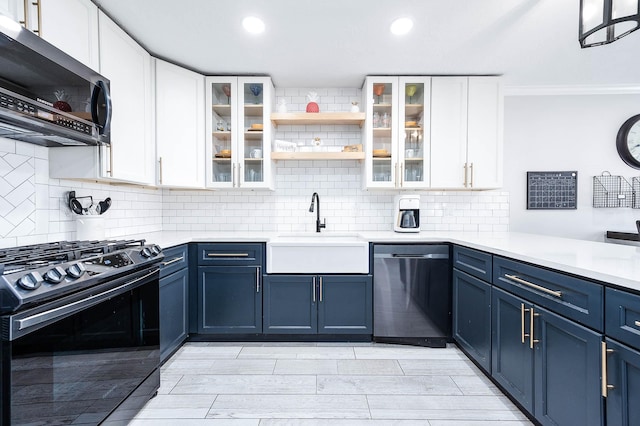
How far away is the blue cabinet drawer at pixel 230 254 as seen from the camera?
2.68 m

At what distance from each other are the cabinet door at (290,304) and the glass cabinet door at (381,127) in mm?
1120

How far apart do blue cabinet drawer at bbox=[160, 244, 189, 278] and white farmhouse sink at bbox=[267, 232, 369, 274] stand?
657mm

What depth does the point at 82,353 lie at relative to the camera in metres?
1.35

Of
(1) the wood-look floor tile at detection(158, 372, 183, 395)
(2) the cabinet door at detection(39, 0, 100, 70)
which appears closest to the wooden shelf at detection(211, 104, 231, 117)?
(2) the cabinet door at detection(39, 0, 100, 70)

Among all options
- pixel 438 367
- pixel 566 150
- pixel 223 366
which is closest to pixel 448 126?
pixel 566 150

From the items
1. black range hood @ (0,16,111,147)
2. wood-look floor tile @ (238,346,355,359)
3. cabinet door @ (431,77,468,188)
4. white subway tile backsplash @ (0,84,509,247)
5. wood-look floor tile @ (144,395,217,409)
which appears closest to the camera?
black range hood @ (0,16,111,147)

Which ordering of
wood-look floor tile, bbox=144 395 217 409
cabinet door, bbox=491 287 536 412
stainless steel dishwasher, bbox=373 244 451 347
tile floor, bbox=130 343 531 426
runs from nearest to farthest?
cabinet door, bbox=491 287 536 412 < tile floor, bbox=130 343 531 426 < wood-look floor tile, bbox=144 395 217 409 < stainless steel dishwasher, bbox=373 244 451 347

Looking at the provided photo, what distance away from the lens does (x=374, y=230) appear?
3.36 meters

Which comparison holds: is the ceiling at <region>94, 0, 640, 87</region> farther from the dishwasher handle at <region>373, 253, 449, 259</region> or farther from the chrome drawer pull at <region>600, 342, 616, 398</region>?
the chrome drawer pull at <region>600, 342, 616, 398</region>

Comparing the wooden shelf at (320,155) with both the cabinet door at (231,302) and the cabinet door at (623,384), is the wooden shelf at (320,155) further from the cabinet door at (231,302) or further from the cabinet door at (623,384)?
the cabinet door at (623,384)

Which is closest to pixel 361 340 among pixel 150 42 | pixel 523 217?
pixel 523 217

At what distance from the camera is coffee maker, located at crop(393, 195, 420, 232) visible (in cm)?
301

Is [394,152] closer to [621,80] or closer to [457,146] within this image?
[457,146]

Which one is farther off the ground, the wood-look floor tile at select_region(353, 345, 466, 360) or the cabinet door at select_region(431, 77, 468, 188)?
the cabinet door at select_region(431, 77, 468, 188)
